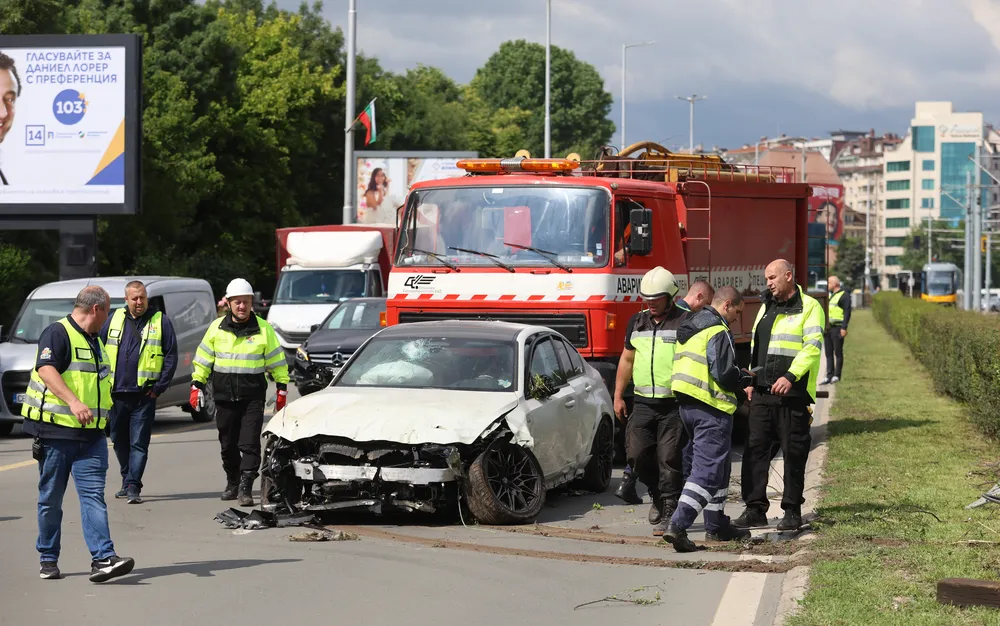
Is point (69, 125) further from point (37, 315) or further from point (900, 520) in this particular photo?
point (900, 520)

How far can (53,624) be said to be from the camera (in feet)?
23.3

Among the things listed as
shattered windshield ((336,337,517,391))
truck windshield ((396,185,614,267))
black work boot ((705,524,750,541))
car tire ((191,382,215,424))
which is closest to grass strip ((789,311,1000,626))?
black work boot ((705,524,750,541))

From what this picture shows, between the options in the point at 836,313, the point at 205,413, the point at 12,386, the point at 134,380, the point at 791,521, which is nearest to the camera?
the point at 791,521

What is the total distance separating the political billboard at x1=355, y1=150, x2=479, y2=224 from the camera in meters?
45.1

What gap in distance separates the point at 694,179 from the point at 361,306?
8.89 meters

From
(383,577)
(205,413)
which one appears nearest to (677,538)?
(383,577)

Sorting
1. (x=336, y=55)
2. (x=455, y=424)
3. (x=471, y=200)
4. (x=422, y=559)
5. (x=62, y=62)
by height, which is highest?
(x=336, y=55)

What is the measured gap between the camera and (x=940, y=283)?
9012cm

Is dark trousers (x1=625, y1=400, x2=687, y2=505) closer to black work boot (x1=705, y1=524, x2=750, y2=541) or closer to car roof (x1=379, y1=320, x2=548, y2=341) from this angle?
black work boot (x1=705, y1=524, x2=750, y2=541)

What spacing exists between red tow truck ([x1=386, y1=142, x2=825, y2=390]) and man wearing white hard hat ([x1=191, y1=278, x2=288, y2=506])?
3308mm

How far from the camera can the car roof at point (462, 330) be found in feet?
38.0

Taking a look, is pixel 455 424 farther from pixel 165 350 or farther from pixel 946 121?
pixel 946 121

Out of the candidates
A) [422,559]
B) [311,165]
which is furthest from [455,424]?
[311,165]

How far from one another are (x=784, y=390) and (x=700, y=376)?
0.70 m
